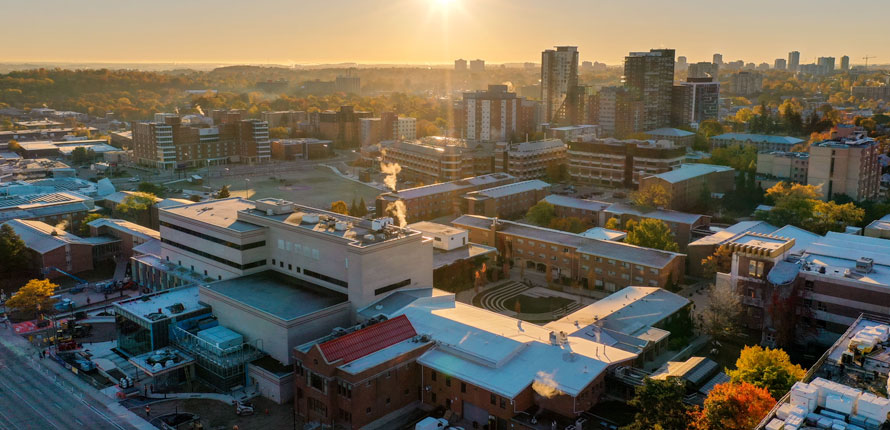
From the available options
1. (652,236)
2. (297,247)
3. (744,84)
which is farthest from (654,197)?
(744,84)

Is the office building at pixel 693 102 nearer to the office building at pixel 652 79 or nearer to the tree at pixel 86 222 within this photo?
the office building at pixel 652 79

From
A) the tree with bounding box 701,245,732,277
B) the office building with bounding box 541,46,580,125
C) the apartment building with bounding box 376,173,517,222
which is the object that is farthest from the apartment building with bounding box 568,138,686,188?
the office building with bounding box 541,46,580,125

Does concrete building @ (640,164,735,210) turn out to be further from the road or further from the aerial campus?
the road

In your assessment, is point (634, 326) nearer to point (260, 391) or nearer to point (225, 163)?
point (260, 391)

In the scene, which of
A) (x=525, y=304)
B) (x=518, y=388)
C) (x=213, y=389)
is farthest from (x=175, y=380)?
(x=525, y=304)

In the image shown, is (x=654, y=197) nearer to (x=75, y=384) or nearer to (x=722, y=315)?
(x=722, y=315)

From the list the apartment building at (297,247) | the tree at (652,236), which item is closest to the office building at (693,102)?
the tree at (652,236)
